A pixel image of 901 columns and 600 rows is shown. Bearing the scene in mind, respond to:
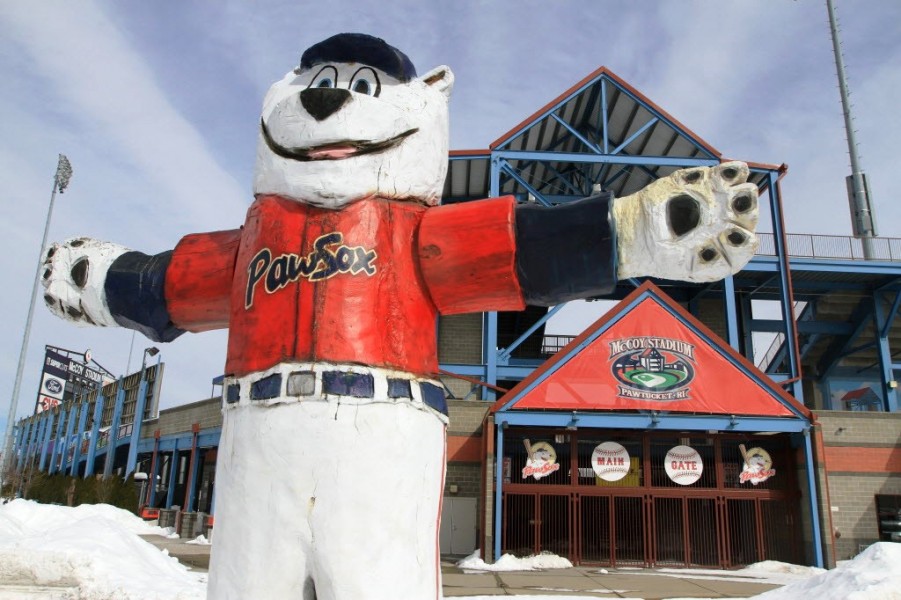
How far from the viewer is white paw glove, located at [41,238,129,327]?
291cm

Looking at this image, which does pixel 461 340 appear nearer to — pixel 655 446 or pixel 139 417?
pixel 655 446

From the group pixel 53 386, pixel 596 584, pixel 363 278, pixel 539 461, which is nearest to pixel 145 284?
pixel 363 278

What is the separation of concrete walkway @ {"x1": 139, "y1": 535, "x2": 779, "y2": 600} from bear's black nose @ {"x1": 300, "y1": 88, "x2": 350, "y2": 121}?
6073mm

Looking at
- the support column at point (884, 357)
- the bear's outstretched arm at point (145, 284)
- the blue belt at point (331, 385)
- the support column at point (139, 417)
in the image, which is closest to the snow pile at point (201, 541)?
the support column at point (139, 417)

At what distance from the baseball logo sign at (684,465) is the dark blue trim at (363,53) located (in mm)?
11088

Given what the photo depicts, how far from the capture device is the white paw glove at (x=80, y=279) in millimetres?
2914

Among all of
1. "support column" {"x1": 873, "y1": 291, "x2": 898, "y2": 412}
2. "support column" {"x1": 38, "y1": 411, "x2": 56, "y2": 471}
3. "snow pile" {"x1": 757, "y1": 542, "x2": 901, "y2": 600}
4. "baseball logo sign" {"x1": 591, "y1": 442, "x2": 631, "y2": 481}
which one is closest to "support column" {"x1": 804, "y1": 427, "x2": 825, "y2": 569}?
"baseball logo sign" {"x1": 591, "y1": 442, "x2": 631, "y2": 481}

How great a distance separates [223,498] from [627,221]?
1560 mm

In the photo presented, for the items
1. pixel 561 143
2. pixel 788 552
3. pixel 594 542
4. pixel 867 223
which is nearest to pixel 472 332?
→ pixel 561 143

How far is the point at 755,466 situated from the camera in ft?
40.7

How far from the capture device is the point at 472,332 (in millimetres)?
18844

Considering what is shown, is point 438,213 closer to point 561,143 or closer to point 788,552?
point 788,552

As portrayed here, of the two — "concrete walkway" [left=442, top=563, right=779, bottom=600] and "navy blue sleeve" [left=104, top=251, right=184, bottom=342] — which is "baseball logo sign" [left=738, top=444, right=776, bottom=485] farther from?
"navy blue sleeve" [left=104, top=251, right=184, bottom=342]

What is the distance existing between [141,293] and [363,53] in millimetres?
1281
